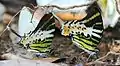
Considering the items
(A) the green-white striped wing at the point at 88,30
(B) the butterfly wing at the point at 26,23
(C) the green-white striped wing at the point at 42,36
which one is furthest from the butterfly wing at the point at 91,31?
(B) the butterfly wing at the point at 26,23

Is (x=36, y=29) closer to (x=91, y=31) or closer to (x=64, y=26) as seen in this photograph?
(x=64, y=26)

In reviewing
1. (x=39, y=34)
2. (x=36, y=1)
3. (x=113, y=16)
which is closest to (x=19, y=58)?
(x=39, y=34)

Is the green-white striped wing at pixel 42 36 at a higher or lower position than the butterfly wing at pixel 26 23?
lower

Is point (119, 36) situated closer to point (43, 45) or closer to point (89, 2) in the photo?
point (89, 2)

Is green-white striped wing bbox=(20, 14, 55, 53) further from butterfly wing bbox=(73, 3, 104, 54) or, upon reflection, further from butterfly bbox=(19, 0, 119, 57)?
butterfly wing bbox=(73, 3, 104, 54)

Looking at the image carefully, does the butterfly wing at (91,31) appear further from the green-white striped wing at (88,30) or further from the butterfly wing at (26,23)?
the butterfly wing at (26,23)

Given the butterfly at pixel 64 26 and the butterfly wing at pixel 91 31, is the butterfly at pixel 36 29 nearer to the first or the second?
the butterfly at pixel 64 26

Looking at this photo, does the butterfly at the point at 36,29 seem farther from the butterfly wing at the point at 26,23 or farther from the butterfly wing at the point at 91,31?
the butterfly wing at the point at 91,31

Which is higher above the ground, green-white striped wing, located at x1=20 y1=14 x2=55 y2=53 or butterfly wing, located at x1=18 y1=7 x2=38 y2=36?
butterfly wing, located at x1=18 y1=7 x2=38 y2=36

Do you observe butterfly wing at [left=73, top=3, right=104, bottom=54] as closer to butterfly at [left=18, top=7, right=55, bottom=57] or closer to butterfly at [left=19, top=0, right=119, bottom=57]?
butterfly at [left=19, top=0, right=119, bottom=57]

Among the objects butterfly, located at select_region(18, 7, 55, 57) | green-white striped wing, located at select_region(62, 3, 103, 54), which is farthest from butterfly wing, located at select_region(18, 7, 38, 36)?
green-white striped wing, located at select_region(62, 3, 103, 54)

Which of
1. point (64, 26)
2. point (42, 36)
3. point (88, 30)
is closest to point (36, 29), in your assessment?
point (42, 36)

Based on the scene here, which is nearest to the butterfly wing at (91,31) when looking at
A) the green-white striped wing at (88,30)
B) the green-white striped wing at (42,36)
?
the green-white striped wing at (88,30)
